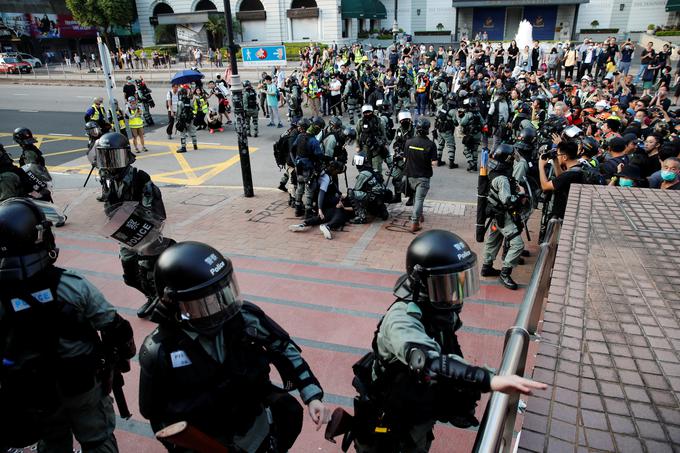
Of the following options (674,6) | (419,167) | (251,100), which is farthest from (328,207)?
(674,6)

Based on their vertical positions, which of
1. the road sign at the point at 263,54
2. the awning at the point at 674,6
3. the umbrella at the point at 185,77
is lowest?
the umbrella at the point at 185,77

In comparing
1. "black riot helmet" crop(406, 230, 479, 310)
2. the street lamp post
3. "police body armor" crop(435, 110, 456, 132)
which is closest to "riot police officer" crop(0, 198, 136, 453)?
"black riot helmet" crop(406, 230, 479, 310)

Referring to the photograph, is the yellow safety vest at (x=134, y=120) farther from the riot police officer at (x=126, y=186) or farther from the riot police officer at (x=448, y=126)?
the riot police officer at (x=126, y=186)

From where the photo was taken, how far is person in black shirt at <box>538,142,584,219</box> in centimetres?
587

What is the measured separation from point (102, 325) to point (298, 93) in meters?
14.1

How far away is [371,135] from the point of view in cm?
999

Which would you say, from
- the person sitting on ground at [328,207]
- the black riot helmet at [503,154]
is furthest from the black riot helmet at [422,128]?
the black riot helmet at [503,154]

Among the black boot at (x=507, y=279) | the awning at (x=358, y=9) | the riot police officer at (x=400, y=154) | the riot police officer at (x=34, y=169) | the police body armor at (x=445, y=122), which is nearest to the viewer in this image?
the black boot at (x=507, y=279)

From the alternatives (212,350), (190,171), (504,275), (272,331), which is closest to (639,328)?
(272,331)

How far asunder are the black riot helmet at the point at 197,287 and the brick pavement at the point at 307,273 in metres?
1.81

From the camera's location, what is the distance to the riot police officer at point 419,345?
2424 millimetres

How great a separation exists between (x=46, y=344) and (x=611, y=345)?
10.5 feet

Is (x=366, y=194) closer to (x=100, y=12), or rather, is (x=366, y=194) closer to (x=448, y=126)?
(x=448, y=126)

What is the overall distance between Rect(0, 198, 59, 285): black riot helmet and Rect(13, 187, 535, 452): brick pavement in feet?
6.06
